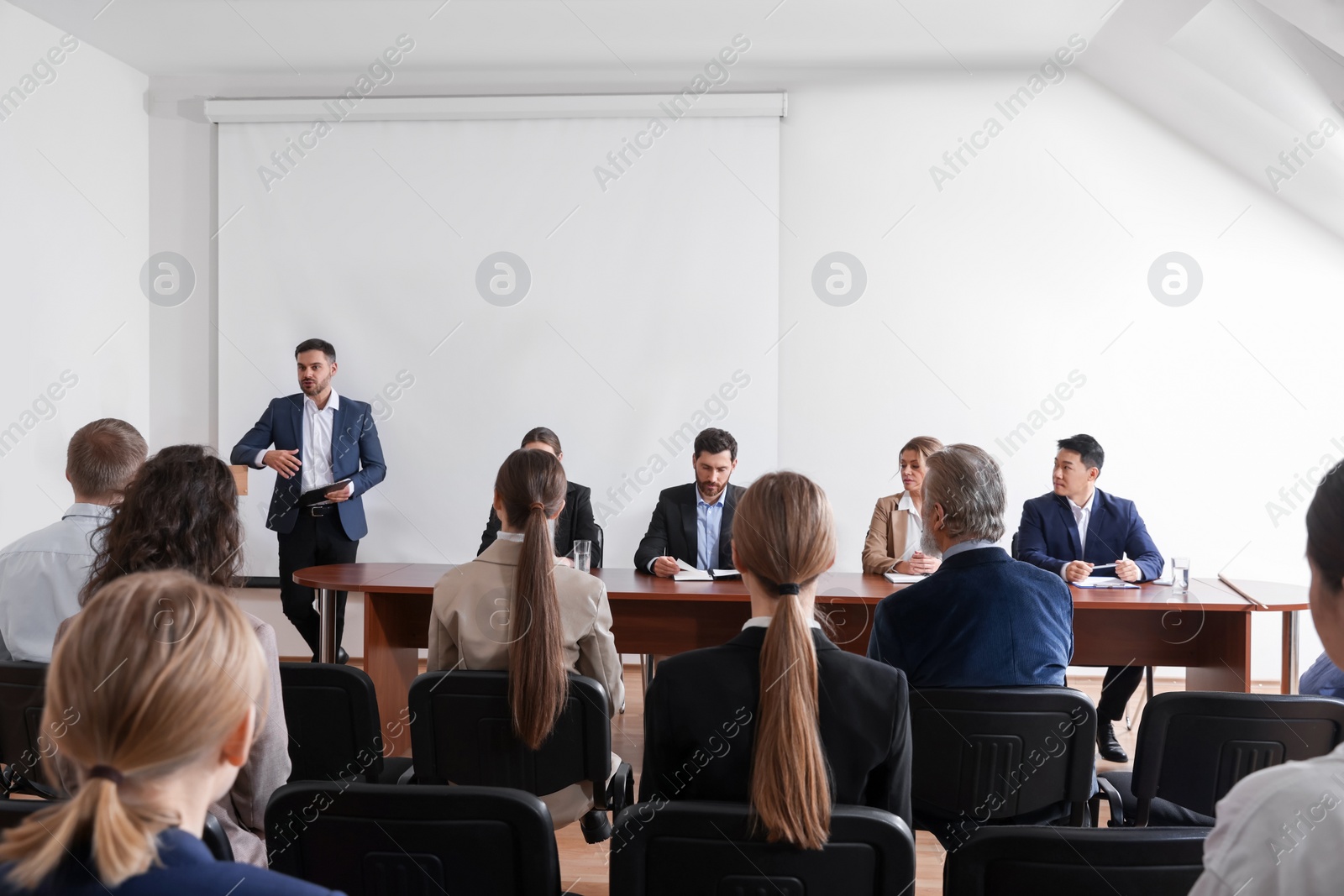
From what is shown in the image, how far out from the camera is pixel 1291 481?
15.3 feet

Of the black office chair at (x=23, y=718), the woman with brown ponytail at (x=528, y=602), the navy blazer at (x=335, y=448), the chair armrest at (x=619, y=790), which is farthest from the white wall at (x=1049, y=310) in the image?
the black office chair at (x=23, y=718)

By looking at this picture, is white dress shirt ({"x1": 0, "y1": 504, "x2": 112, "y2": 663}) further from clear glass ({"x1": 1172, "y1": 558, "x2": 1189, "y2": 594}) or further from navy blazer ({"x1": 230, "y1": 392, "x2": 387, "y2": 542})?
clear glass ({"x1": 1172, "y1": 558, "x2": 1189, "y2": 594})

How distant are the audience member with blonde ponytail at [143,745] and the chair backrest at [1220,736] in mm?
1747

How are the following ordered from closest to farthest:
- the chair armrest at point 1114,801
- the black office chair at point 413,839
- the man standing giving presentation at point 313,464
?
the black office chair at point 413,839, the chair armrest at point 1114,801, the man standing giving presentation at point 313,464

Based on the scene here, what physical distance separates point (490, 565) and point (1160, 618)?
2337 mm

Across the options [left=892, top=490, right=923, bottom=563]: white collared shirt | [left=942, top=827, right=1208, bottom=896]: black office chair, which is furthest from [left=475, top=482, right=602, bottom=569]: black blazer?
[left=942, top=827, right=1208, bottom=896]: black office chair

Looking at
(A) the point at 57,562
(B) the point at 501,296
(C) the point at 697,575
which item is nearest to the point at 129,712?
(A) the point at 57,562

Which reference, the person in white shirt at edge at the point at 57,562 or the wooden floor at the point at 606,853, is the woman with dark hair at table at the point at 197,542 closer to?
the person in white shirt at edge at the point at 57,562

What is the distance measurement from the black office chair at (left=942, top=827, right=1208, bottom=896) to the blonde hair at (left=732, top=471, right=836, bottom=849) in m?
0.20

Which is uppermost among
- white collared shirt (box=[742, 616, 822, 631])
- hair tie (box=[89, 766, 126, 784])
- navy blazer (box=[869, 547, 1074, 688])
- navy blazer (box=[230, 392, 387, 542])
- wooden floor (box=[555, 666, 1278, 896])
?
navy blazer (box=[230, 392, 387, 542])

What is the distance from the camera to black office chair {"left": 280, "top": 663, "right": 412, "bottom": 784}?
1.98 metres

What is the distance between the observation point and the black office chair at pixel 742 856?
1.20 meters

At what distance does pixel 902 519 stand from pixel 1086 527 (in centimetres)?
73

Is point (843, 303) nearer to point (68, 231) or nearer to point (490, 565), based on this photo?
point (490, 565)
